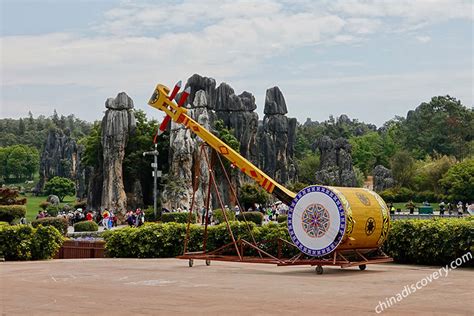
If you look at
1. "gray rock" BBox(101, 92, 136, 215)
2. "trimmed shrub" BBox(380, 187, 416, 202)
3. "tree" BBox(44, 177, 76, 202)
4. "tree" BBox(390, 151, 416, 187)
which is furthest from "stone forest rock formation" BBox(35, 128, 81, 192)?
"gray rock" BBox(101, 92, 136, 215)

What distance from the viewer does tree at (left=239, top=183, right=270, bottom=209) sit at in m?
61.9

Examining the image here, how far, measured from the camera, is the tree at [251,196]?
61875 mm

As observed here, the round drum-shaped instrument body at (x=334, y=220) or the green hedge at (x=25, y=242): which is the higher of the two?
the round drum-shaped instrument body at (x=334, y=220)

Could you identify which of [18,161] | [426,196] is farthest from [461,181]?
[18,161]

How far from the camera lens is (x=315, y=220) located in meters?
16.1

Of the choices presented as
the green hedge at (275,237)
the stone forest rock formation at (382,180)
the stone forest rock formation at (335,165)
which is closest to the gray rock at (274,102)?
the stone forest rock formation at (335,165)

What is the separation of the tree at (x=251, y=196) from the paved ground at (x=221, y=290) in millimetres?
42849

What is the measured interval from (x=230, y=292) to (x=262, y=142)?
72103 millimetres

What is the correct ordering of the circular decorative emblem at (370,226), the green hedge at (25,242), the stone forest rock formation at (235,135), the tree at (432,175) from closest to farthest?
the circular decorative emblem at (370,226) → the green hedge at (25,242) → the stone forest rock formation at (235,135) → the tree at (432,175)

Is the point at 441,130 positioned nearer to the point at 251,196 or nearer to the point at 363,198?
the point at 251,196

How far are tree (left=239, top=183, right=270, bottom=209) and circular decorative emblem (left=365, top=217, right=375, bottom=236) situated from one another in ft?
148

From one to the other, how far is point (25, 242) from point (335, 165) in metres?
62.2

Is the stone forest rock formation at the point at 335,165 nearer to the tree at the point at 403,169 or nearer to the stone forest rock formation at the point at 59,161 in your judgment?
the tree at the point at 403,169

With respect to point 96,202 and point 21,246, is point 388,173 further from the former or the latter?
point 21,246
